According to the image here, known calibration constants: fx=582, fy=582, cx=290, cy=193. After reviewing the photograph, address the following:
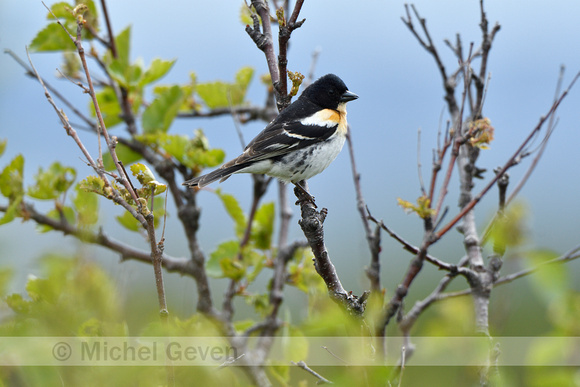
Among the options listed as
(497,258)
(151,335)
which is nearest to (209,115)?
(497,258)

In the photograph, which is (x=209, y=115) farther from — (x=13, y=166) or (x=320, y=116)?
(x=13, y=166)

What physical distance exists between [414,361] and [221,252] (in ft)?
5.73

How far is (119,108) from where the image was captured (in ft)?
15.6

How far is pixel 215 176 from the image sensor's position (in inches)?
168

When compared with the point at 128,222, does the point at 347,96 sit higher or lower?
higher

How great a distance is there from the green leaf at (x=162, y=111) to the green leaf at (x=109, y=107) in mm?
318

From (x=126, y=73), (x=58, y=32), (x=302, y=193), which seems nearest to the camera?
(x=302, y=193)

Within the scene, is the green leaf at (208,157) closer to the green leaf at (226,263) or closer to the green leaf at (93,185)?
the green leaf at (226,263)

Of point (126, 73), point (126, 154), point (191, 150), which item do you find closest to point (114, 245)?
point (126, 154)

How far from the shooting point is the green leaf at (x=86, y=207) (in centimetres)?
214

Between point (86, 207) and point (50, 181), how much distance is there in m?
1.38

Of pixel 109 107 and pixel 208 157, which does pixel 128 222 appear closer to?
pixel 208 157

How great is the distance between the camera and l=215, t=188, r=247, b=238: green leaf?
4.61m

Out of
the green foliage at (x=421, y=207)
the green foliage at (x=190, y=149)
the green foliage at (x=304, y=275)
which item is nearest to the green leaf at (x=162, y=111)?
the green foliage at (x=190, y=149)
